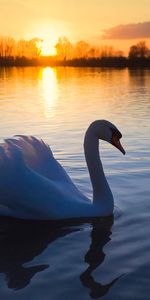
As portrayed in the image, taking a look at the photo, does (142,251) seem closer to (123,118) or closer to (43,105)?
(123,118)

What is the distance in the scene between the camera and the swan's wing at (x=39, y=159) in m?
6.96

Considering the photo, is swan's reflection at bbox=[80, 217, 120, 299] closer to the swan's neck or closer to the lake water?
the lake water

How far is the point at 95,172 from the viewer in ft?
23.0

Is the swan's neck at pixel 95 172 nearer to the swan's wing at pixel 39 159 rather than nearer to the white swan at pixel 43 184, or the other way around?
the white swan at pixel 43 184

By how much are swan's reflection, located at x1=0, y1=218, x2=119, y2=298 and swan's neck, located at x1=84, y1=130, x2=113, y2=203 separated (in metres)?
0.32

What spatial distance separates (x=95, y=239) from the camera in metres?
6.16

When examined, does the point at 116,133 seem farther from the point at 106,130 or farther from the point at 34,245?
the point at 34,245

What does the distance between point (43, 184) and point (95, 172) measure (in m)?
0.92

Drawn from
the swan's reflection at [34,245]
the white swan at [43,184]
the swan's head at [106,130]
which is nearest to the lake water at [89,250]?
the swan's reflection at [34,245]

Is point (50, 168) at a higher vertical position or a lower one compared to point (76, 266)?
higher

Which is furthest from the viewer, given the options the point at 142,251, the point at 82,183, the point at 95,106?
the point at 95,106

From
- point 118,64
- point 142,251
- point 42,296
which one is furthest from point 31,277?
point 118,64

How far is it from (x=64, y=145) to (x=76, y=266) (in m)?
7.32

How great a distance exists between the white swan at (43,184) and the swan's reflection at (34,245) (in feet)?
0.40
